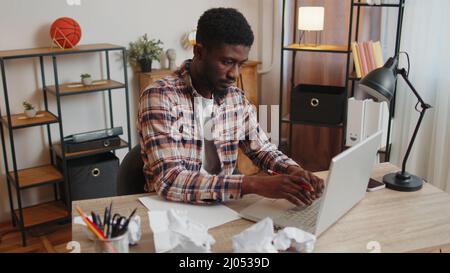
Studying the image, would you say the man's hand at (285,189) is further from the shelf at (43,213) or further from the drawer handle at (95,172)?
the shelf at (43,213)

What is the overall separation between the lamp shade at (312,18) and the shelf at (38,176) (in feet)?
6.15

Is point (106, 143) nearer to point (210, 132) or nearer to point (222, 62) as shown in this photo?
point (210, 132)

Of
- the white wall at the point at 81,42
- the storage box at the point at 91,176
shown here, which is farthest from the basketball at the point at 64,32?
the storage box at the point at 91,176

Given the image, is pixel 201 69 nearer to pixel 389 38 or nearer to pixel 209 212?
pixel 209 212

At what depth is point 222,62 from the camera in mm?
1564

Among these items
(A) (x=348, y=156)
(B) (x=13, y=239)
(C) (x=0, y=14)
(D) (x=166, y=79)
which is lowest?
(B) (x=13, y=239)

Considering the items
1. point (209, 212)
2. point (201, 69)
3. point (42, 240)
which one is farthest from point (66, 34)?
point (209, 212)

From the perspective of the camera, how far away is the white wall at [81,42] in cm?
279

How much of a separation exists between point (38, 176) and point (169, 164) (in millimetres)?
1661

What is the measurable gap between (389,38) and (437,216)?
6.32 ft

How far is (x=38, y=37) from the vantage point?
283cm

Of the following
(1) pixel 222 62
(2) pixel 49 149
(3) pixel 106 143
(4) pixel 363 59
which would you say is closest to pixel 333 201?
(1) pixel 222 62

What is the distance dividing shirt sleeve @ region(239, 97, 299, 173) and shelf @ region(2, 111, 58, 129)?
1364 millimetres

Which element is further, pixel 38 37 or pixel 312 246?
pixel 38 37
